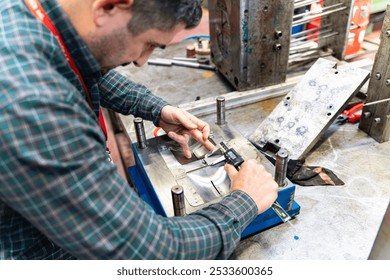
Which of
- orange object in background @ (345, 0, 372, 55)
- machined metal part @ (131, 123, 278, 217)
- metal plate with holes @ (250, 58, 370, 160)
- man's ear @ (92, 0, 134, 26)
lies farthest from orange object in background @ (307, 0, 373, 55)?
man's ear @ (92, 0, 134, 26)

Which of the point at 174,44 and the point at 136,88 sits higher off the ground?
the point at 136,88

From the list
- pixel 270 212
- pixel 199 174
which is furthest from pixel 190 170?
pixel 270 212

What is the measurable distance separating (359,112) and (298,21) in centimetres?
51

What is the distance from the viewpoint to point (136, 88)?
1.05 m

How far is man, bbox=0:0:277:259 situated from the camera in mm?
484

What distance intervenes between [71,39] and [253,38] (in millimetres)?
873

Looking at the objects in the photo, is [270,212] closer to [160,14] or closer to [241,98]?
[160,14]

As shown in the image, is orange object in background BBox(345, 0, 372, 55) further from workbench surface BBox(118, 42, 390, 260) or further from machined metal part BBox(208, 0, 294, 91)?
A: workbench surface BBox(118, 42, 390, 260)

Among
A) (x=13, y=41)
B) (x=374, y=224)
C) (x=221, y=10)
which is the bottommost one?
(x=374, y=224)
